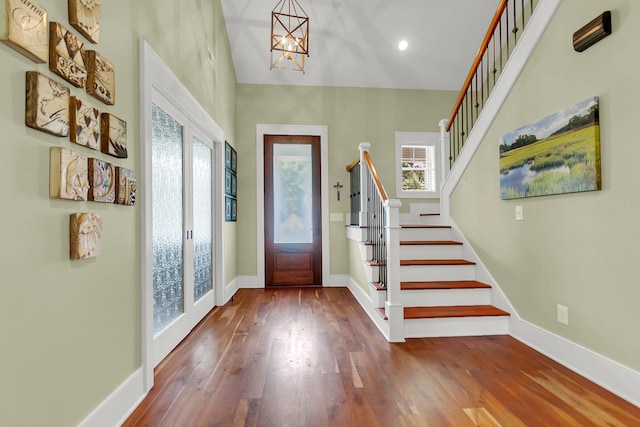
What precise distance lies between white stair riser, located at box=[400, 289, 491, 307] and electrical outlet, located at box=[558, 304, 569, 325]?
0.78 meters

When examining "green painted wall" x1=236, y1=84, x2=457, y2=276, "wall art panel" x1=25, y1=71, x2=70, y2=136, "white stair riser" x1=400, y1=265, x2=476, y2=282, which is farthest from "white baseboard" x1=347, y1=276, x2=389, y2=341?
"wall art panel" x1=25, y1=71, x2=70, y2=136

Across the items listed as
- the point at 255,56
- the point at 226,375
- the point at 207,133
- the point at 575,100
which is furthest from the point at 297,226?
the point at 575,100

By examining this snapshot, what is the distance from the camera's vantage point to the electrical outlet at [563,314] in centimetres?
230

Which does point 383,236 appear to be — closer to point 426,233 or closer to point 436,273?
point 436,273

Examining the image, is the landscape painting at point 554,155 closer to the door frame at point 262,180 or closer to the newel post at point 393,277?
the newel post at point 393,277

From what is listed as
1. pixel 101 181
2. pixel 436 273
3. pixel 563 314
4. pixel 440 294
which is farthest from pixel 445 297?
pixel 101 181

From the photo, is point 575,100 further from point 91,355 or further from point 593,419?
point 91,355

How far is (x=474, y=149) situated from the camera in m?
3.41

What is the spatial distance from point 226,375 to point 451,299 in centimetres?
215

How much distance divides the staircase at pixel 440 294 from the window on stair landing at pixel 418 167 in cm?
149

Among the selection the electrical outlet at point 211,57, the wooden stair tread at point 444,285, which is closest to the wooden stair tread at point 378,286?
the wooden stair tread at point 444,285

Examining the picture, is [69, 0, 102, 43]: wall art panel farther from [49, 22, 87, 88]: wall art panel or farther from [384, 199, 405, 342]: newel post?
[384, 199, 405, 342]: newel post

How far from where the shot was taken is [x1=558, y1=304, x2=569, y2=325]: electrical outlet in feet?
7.53

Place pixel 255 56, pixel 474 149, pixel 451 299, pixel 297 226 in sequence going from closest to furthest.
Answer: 1. pixel 451 299
2. pixel 474 149
3. pixel 255 56
4. pixel 297 226
